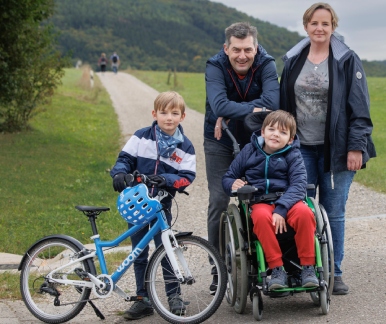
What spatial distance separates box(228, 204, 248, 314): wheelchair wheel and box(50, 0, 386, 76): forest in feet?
293

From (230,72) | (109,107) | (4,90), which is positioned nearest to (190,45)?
(109,107)

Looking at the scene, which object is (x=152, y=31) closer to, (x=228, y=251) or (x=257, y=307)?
(x=228, y=251)

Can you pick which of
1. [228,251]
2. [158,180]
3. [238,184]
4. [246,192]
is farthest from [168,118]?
[228,251]

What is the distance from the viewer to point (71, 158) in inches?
635

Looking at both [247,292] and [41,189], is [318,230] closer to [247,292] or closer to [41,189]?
[247,292]

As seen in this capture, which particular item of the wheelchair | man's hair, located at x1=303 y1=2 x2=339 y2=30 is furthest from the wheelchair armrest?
man's hair, located at x1=303 y1=2 x2=339 y2=30

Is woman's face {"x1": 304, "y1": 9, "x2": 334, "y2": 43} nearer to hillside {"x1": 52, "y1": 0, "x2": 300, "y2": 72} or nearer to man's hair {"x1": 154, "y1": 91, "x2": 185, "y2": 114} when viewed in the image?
man's hair {"x1": 154, "y1": 91, "x2": 185, "y2": 114}

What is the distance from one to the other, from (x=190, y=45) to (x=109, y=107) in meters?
92.1

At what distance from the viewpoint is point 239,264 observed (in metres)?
5.29

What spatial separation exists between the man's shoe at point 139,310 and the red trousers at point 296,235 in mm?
1046

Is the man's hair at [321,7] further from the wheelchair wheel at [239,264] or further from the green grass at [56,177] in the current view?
the green grass at [56,177]

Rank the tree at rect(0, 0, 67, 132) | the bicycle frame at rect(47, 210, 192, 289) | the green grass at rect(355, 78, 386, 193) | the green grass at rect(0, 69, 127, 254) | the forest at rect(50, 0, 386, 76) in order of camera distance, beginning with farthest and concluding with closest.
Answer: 1. the forest at rect(50, 0, 386, 76)
2. the tree at rect(0, 0, 67, 132)
3. the green grass at rect(355, 78, 386, 193)
4. the green grass at rect(0, 69, 127, 254)
5. the bicycle frame at rect(47, 210, 192, 289)

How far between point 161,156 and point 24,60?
12736 millimetres

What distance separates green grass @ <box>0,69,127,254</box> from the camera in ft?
30.4
